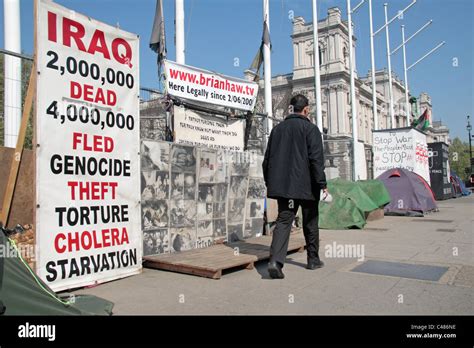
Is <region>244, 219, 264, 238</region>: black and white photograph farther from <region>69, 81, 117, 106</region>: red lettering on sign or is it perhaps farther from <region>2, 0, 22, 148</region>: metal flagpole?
<region>2, 0, 22, 148</region>: metal flagpole

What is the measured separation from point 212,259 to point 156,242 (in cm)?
94

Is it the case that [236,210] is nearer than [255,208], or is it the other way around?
[236,210]

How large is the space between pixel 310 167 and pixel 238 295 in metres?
1.92

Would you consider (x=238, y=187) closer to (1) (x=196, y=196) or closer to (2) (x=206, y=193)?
(2) (x=206, y=193)

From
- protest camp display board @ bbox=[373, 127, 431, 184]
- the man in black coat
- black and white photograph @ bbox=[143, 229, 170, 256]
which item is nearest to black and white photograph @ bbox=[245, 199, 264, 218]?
black and white photograph @ bbox=[143, 229, 170, 256]

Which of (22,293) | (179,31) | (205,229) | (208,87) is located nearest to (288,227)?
(205,229)

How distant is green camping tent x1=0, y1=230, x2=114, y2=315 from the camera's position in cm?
329

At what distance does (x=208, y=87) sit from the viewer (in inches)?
293

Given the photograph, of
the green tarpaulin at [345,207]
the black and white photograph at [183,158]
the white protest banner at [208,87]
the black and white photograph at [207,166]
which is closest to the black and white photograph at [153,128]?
the white protest banner at [208,87]
